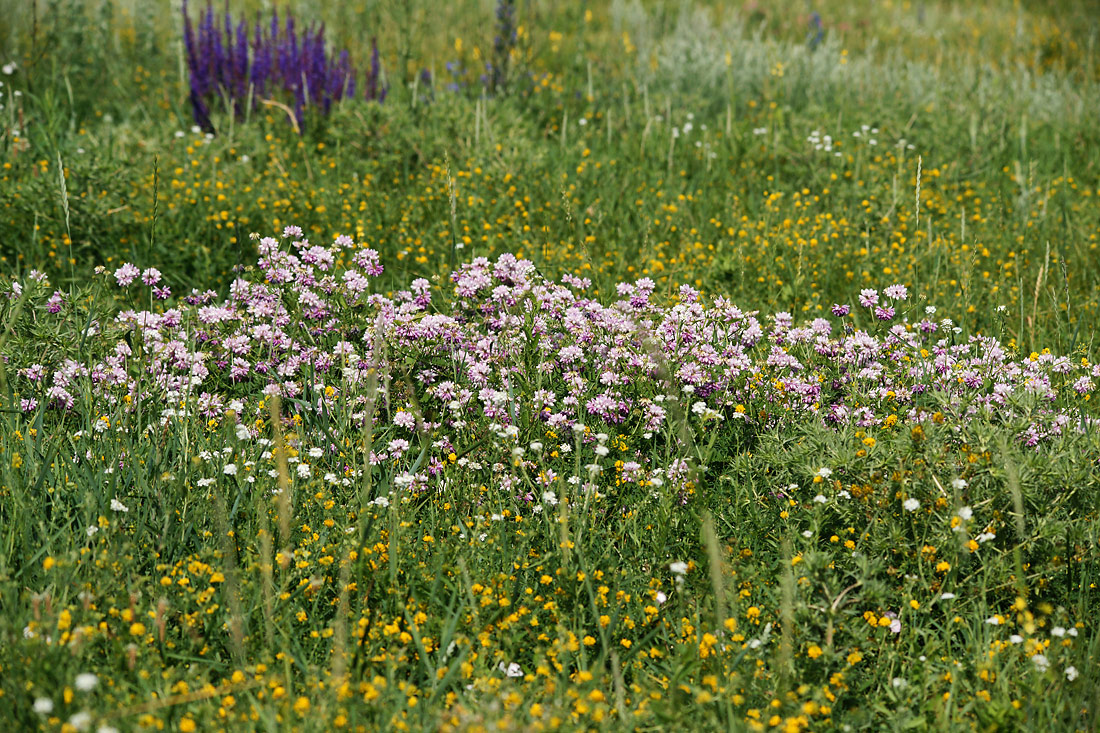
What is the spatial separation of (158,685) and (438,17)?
9539mm

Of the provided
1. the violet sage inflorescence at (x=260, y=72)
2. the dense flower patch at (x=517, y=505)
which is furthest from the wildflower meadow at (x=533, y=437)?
the violet sage inflorescence at (x=260, y=72)

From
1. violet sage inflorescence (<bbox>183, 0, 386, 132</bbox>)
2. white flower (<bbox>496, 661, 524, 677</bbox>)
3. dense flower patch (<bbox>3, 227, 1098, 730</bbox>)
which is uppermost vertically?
violet sage inflorescence (<bbox>183, 0, 386, 132</bbox>)

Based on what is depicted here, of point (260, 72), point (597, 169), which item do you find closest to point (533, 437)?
point (597, 169)

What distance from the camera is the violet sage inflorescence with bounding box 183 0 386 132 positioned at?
22.9ft

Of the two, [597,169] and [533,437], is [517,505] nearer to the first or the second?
[533,437]

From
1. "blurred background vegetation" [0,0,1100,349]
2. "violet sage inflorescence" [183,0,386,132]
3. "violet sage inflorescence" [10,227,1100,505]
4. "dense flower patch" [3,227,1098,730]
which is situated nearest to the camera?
"dense flower patch" [3,227,1098,730]

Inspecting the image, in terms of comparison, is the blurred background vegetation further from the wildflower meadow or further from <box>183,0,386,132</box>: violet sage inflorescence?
<box>183,0,386,132</box>: violet sage inflorescence

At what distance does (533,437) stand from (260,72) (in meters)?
4.78

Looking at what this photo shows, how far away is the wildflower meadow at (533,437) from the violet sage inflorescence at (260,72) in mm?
368

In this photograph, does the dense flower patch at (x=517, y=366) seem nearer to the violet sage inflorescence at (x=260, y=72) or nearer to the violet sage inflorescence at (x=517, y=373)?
the violet sage inflorescence at (x=517, y=373)

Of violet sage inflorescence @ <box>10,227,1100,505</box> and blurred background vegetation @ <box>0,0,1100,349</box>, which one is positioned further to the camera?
blurred background vegetation @ <box>0,0,1100,349</box>

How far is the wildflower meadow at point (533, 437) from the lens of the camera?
2.52 meters

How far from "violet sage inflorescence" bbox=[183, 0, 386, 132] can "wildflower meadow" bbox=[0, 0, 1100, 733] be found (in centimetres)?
37

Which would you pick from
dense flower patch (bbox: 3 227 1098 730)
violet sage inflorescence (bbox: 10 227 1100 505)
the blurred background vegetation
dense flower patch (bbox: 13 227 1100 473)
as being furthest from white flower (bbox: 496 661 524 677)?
the blurred background vegetation
